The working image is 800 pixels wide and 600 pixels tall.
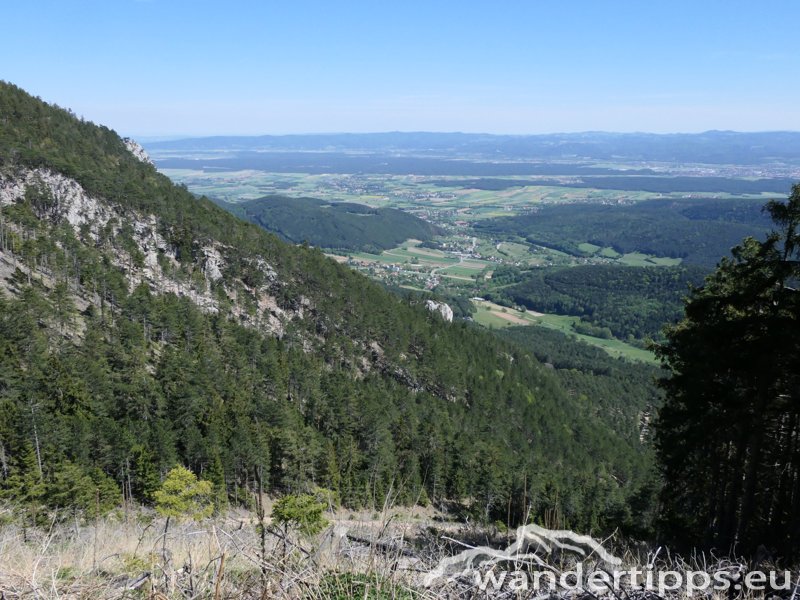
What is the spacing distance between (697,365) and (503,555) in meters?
10.8

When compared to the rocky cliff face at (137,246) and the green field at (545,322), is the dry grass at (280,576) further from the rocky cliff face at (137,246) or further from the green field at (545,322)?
the green field at (545,322)

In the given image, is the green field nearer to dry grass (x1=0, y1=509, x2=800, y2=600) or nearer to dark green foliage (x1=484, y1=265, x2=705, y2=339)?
dark green foliage (x1=484, y1=265, x2=705, y2=339)

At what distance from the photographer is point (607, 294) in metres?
152

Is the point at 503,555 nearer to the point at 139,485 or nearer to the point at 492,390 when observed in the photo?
the point at 139,485

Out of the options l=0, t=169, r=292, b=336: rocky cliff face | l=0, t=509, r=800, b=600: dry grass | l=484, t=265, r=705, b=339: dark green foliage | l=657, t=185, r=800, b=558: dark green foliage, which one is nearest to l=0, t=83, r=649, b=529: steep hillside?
l=0, t=169, r=292, b=336: rocky cliff face

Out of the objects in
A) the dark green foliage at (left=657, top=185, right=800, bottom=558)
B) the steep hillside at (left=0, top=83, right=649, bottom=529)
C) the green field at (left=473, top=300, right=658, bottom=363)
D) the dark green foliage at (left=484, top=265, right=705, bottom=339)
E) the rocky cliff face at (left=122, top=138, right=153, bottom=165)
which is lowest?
the green field at (left=473, top=300, right=658, bottom=363)

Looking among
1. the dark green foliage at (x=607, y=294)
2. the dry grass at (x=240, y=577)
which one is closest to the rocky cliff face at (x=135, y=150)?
the dark green foliage at (x=607, y=294)

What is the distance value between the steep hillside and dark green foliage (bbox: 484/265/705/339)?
6779 centimetres

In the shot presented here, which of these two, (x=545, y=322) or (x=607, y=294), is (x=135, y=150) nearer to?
(x=545, y=322)

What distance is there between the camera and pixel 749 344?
10805 mm

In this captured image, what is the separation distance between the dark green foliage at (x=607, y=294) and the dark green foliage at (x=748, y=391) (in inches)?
4773

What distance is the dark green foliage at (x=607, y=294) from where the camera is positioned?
13414cm

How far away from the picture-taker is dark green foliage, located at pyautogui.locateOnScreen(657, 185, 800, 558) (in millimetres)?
10102

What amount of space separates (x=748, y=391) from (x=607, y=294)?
5920 inches
